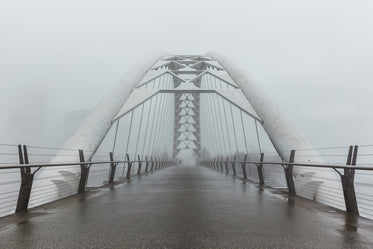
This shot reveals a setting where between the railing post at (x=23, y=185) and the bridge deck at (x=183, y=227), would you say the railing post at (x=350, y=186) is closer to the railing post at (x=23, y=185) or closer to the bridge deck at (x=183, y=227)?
the bridge deck at (x=183, y=227)

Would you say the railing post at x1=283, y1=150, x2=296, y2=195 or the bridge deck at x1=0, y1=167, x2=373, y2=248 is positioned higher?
the railing post at x1=283, y1=150, x2=296, y2=195

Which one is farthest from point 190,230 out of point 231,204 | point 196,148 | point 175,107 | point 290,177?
point 196,148

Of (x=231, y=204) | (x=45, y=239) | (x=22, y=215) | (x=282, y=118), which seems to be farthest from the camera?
(x=282, y=118)

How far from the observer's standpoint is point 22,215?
4945 mm

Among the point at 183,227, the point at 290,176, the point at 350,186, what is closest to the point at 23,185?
the point at 183,227

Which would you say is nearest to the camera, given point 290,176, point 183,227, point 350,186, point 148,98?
point 183,227

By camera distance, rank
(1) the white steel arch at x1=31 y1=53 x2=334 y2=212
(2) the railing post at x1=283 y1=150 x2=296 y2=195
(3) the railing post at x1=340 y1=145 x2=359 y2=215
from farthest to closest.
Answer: (1) the white steel arch at x1=31 y1=53 x2=334 y2=212
(2) the railing post at x1=283 y1=150 x2=296 y2=195
(3) the railing post at x1=340 y1=145 x2=359 y2=215

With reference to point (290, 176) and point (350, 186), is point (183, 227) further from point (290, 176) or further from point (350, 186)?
point (290, 176)

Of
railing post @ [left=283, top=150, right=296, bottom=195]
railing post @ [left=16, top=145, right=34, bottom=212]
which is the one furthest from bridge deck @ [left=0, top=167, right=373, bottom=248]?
railing post @ [left=283, top=150, right=296, bottom=195]

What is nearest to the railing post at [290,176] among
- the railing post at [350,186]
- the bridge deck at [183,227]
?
the bridge deck at [183,227]

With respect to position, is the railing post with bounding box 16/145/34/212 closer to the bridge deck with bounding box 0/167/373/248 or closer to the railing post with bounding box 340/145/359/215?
the bridge deck with bounding box 0/167/373/248

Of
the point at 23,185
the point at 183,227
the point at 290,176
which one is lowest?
the point at 183,227

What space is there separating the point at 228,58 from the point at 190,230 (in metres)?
22.3

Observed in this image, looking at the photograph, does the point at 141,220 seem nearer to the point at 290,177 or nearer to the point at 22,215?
the point at 22,215
